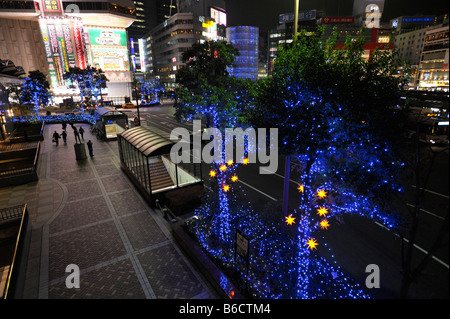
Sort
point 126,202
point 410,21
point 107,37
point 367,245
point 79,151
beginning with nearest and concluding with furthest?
point 367,245, point 126,202, point 79,151, point 107,37, point 410,21

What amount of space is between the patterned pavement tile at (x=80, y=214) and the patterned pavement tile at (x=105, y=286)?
386 cm

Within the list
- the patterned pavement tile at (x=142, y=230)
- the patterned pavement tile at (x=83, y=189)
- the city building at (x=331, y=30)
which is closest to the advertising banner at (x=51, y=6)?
the city building at (x=331, y=30)

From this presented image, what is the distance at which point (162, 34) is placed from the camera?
377 feet

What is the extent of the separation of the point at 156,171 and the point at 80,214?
5.00 metres

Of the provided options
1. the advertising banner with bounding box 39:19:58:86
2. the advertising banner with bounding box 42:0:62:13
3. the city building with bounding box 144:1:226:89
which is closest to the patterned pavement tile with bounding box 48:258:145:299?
the advertising banner with bounding box 39:19:58:86

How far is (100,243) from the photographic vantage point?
10.2m

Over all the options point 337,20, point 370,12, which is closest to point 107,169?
point 337,20

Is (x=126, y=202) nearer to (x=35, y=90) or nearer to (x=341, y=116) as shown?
(x=341, y=116)

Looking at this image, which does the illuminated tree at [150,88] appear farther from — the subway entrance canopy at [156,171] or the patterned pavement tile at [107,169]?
the subway entrance canopy at [156,171]

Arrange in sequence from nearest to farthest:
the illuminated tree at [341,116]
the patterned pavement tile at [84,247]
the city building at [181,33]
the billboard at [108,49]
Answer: the illuminated tree at [341,116] < the patterned pavement tile at [84,247] < the billboard at [108,49] < the city building at [181,33]

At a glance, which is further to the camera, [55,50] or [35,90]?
[55,50]

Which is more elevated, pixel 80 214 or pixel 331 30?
pixel 331 30

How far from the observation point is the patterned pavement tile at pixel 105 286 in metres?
7.66

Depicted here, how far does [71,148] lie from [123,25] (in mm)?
62108
